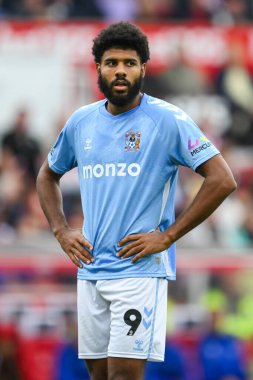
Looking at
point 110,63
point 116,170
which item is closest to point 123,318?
point 116,170

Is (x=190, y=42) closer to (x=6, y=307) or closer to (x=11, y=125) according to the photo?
(x=11, y=125)

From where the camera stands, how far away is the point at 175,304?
1231 centimetres

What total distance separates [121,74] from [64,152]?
0.76m

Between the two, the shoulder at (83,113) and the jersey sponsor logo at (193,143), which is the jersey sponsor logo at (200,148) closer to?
the jersey sponsor logo at (193,143)

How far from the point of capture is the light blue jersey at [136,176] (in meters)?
6.62

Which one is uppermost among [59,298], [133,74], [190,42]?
[190,42]

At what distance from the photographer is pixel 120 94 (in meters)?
6.64

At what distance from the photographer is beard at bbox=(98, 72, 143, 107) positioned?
6.64m

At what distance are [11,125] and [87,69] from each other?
1.33 m

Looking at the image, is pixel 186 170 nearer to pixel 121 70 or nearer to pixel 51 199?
pixel 51 199

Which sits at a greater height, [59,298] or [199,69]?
[199,69]

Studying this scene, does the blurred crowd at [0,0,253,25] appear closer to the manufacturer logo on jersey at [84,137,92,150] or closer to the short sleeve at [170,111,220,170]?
the manufacturer logo on jersey at [84,137,92,150]

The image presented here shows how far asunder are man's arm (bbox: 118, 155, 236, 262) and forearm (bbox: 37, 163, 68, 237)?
628mm

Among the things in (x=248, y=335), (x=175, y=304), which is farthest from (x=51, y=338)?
(x=248, y=335)
